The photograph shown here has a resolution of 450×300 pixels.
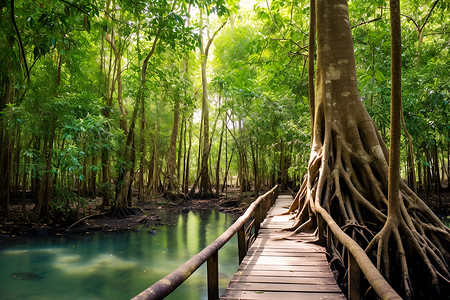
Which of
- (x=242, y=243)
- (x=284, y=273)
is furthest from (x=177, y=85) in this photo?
(x=284, y=273)

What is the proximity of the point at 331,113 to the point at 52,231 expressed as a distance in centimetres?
973

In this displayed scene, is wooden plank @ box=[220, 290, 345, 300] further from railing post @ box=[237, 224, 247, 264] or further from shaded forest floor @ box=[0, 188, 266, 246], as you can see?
shaded forest floor @ box=[0, 188, 266, 246]

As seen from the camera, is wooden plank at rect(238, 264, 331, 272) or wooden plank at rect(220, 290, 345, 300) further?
wooden plank at rect(238, 264, 331, 272)

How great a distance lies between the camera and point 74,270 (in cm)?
718

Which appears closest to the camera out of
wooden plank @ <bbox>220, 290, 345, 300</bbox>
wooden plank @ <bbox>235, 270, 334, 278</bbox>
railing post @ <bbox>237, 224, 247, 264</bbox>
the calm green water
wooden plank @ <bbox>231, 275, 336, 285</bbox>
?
wooden plank @ <bbox>220, 290, 345, 300</bbox>

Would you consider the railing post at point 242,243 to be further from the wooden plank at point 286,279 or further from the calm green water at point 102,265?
the calm green water at point 102,265

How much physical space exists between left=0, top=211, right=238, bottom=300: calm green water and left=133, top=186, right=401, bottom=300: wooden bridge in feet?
8.55

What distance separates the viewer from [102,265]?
24.7 ft

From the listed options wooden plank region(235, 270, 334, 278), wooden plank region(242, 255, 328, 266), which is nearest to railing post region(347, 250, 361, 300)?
wooden plank region(235, 270, 334, 278)

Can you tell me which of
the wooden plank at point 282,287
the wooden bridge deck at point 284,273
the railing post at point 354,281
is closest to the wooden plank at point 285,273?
the wooden bridge deck at point 284,273

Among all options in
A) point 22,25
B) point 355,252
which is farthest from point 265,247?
point 22,25

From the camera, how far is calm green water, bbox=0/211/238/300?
242 inches

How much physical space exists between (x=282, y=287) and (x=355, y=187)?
9.77 ft

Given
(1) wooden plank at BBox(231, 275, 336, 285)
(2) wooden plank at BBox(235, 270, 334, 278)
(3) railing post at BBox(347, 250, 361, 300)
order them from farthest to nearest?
1. (2) wooden plank at BBox(235, 270, 334, 278)
2. (1) wooden plank at BBox(231, 275, 336, 285)
3. (3) railing post at BBox(347, 250, 361, 300)
